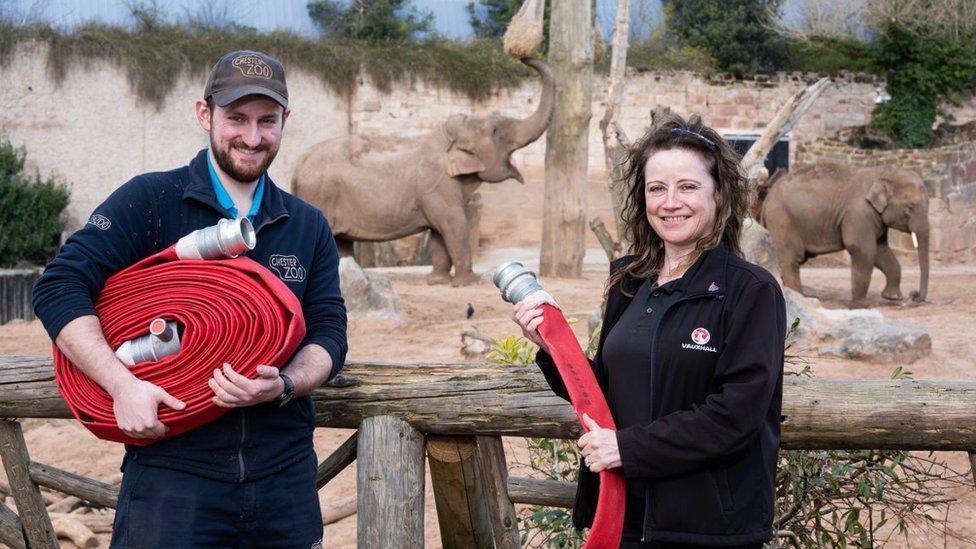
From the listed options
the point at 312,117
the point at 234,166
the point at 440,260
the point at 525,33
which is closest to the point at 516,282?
the point at 234,166

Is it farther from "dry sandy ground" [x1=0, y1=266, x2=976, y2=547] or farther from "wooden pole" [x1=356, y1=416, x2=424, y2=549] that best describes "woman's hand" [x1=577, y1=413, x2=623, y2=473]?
"dry sandy ground" [x1=0, y1=266, x2=976, y2=547]

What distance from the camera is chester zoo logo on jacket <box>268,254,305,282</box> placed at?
2.58 m

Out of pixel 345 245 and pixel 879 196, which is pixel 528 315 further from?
pixel 345 245

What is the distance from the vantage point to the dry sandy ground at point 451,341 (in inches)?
246

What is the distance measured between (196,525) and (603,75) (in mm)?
19640

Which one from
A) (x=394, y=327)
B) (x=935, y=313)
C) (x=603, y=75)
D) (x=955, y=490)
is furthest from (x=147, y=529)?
(x=603, y=75)

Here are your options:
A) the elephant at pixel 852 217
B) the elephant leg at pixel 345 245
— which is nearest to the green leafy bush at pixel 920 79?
the elephant at pixel 852 217

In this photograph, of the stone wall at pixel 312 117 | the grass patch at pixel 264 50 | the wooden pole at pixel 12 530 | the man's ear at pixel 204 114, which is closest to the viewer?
the man's ear at pixel 204 114

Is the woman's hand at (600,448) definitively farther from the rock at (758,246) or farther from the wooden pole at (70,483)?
the rock at (758,246)

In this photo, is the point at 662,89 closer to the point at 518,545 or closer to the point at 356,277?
the point at 356,277

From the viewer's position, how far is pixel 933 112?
21047 mm

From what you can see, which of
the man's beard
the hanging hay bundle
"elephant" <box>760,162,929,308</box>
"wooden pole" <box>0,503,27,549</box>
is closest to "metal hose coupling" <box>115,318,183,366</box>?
the man's beard

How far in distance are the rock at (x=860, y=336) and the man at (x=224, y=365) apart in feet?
18.3

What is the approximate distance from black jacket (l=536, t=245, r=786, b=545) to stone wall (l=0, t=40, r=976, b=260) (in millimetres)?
16271
